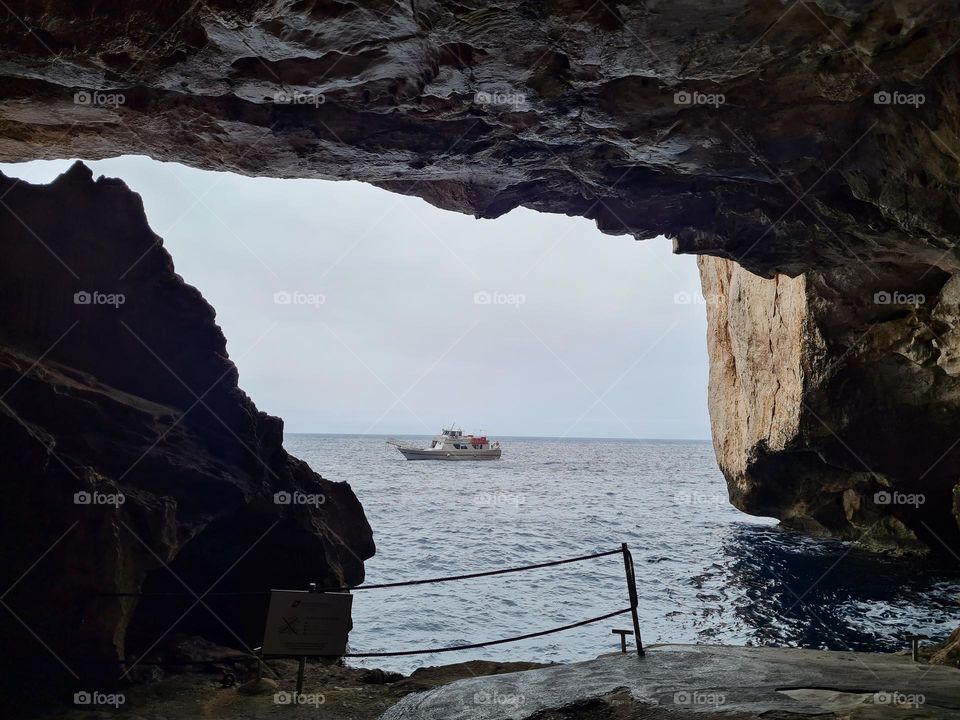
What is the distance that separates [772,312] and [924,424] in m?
5.03

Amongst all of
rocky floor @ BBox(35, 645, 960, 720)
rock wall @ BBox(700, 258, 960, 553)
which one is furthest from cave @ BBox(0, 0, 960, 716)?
rocky floor @ BBox(35, 645, 960, 720)

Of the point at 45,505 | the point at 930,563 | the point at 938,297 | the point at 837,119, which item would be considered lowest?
the point at 930,563

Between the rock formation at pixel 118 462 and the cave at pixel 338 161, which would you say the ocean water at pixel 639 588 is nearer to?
the rock formation at pixel 118 462

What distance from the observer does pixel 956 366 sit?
1318cm

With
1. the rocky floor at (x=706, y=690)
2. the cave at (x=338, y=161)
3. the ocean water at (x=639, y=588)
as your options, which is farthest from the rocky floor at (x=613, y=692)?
the ocean water at (x=639, y=588)

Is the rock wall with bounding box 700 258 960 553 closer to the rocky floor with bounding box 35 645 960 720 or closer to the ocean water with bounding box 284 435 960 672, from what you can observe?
the ocean water with bounding box 284 435 960 672

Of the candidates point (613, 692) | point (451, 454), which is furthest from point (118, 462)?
point (451, 454)

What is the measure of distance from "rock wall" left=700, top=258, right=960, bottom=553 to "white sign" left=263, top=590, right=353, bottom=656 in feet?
39.5

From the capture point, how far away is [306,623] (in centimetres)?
587

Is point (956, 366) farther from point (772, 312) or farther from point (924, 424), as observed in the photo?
point (772, 312)

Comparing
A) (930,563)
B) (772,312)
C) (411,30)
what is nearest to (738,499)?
(930,563)

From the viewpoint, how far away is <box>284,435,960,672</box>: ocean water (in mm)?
13125

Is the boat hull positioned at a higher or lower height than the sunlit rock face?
lower

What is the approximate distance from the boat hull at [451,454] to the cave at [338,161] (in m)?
60.2
